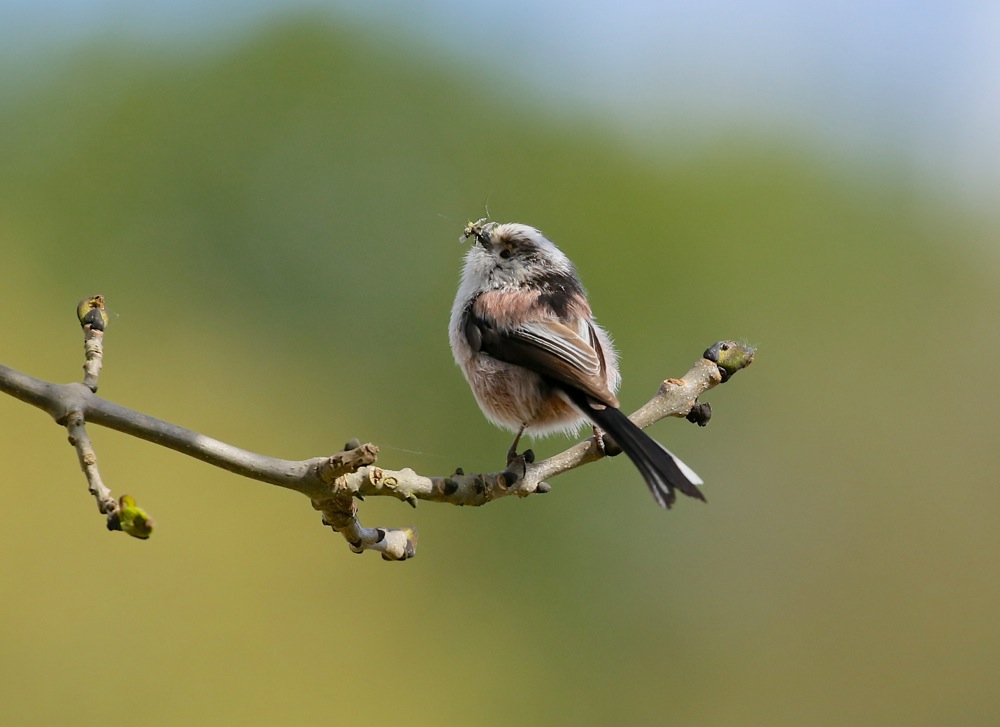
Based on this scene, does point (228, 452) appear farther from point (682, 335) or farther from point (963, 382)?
point (963, 382)

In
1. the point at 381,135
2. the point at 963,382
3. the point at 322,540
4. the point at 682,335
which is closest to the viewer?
the point at 322,540

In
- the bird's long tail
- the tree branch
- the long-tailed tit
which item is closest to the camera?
the tree branch

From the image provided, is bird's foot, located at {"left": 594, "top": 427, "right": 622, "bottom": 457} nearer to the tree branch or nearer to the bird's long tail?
the bird's long tail

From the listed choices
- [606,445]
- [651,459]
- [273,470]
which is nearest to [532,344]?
[606,445]

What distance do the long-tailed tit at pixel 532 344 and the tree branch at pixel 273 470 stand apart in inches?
17.1

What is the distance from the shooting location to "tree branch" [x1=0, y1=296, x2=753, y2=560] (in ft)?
8.29

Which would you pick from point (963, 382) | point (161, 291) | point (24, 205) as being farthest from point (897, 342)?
point (24, 205)

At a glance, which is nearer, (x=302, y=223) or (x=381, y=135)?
(x=302, y=223)

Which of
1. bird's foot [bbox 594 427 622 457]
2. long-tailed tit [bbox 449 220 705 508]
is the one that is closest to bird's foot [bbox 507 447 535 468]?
long-tailed tit [bbox 449 220 705 508]

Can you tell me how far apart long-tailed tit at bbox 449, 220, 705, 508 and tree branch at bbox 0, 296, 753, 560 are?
44 centimetres

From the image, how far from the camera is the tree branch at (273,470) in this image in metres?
2.53

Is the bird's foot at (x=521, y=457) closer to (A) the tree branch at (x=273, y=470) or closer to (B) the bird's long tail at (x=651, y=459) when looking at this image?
(A) the tree branch at (x=273, y=470)

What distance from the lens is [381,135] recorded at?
22.9m

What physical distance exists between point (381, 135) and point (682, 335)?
9.50 meters
